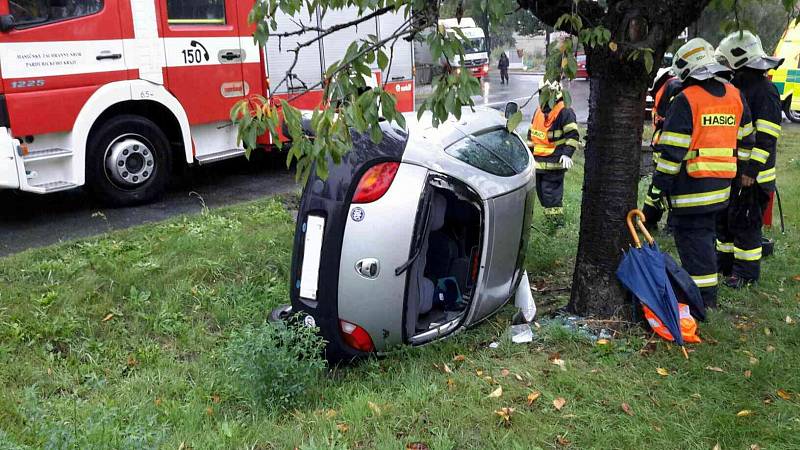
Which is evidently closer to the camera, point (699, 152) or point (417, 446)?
point (417, 446)

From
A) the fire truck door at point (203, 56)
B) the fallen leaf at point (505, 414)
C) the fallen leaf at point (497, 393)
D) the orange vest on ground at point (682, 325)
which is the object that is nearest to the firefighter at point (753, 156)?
the orange vest on ground at point (682, 325)

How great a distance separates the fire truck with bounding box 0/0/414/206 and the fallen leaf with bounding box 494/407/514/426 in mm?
3710

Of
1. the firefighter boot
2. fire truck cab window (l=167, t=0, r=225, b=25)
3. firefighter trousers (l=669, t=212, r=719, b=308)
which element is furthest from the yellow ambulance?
firefighter trousers (l=669, t=212, r=719, b=308)

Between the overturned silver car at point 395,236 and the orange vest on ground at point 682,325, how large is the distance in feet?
2.85

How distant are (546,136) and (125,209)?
4.15 meters

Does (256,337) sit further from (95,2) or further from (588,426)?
(95,2)

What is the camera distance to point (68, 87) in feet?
20.9

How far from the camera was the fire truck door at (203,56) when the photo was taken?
713 cm

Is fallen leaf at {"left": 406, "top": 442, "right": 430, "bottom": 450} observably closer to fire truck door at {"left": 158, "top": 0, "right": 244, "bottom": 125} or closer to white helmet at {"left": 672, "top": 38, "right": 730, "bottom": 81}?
white helmet at {"left": 672, "top": 38, "right": 730, "bottom": 81}

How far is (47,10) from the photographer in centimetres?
625

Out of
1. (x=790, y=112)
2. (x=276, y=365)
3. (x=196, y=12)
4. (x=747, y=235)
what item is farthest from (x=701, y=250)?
(x=790, y=112)

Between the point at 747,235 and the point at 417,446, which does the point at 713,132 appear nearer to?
the point at 747,235

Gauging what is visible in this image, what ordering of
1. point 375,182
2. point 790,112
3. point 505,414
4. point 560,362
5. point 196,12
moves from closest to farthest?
point 505,414 → point 375,182 → point 560,362 → point 196,12 → point 790,112

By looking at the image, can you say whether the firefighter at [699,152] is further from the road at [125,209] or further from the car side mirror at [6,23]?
the car side mirror at [6,23]
